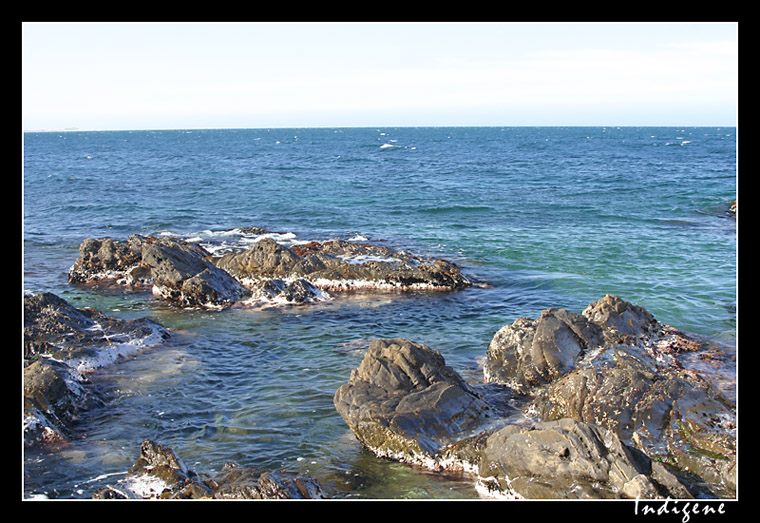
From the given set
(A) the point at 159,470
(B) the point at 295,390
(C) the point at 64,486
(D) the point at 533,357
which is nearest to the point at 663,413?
(D) the point at 533,357

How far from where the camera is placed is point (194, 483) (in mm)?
8125

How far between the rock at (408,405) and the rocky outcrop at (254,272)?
8.24 metres

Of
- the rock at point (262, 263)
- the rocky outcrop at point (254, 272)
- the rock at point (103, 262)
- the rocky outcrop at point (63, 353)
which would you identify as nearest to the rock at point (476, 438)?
the rocky outcrop at point (63, 353)

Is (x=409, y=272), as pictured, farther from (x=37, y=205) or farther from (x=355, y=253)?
(x=37, y=205)

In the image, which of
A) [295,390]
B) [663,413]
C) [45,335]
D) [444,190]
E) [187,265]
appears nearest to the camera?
[663,413]

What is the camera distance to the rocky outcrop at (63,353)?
1065 cm

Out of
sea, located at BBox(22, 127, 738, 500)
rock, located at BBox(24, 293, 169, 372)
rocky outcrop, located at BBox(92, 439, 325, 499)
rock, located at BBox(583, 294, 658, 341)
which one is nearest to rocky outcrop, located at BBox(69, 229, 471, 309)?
sea, located at BBox(22, 127, 738, 500)

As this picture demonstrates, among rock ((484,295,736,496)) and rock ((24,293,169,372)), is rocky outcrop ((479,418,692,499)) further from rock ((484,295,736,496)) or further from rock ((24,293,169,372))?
rock ((24,293,169,372))

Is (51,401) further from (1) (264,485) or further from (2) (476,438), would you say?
(2) (476,438)

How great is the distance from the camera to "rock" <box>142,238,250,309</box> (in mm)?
18859
